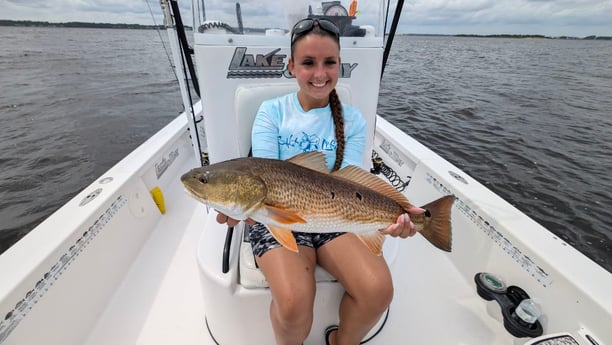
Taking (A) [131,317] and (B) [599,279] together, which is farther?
(A) [131,317]

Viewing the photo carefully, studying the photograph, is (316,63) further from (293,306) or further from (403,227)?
(293,306)

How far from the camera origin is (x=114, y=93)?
13.5m

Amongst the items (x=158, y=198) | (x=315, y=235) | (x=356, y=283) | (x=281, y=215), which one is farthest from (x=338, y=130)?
(x=158, y=198)

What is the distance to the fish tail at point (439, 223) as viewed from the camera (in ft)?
5.98

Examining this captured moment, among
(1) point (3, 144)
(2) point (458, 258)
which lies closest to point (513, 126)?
(2) point (458, 258)

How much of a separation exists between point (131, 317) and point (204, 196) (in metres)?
1.74

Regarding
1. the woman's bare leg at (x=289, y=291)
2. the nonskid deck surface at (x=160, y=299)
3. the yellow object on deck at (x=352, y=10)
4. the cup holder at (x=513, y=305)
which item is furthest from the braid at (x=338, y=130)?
the nonskid deck surface at (x=160, y=299)

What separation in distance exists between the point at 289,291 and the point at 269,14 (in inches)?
95.2

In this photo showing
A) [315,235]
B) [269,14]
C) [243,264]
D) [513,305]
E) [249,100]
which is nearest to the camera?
[243,264]

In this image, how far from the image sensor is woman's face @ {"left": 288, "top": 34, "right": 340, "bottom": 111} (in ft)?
6.46

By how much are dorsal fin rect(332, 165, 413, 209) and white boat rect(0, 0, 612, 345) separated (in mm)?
608

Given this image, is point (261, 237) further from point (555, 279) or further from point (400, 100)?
point (400, 100)

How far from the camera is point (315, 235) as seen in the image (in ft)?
6.91

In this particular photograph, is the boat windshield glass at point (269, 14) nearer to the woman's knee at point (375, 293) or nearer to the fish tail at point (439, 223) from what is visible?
the fish tail at point (439, 223)
